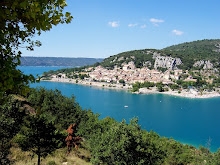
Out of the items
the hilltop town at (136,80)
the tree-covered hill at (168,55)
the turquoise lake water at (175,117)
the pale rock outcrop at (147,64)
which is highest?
the tree-covered hill at (168,55)

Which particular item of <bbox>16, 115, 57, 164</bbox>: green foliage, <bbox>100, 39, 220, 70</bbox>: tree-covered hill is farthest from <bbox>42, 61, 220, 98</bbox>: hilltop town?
<bbox>16, 115, 57, 164</bbox>: green foliage

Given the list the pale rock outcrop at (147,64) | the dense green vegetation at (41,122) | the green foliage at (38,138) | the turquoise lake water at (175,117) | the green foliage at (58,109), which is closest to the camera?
the dense green vegetation at (41,122)

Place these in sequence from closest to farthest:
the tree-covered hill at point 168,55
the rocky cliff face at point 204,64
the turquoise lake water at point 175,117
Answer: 1. the turquoise lake water at point 175,117
2. the rocky cliff face at point 204,64
3. the tree-covered hill at point 168,55

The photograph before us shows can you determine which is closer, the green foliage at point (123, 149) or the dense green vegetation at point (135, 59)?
the green foliage at point (123, 149)

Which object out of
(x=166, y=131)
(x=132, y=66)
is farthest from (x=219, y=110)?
(x=132, y=66)

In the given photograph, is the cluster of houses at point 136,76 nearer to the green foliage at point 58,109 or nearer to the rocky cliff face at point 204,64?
the rocky cliff face at point 204,64

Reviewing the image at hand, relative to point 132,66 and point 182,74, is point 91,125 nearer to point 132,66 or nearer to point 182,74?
point 182,74

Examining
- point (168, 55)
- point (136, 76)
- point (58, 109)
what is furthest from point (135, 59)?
point (58, 109)

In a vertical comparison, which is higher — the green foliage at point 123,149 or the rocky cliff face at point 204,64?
the rocky cliff face at point 204,64

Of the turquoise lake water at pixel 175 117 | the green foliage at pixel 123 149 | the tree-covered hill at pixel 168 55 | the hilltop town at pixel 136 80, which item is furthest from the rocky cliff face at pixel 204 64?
the green foliage at pixel 123 149

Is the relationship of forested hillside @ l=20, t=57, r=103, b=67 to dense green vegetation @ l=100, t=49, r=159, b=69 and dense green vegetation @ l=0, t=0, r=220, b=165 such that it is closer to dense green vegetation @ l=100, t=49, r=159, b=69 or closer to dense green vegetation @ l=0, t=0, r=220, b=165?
dense green vegetation @ l=100, t=49, r=159, b=69
